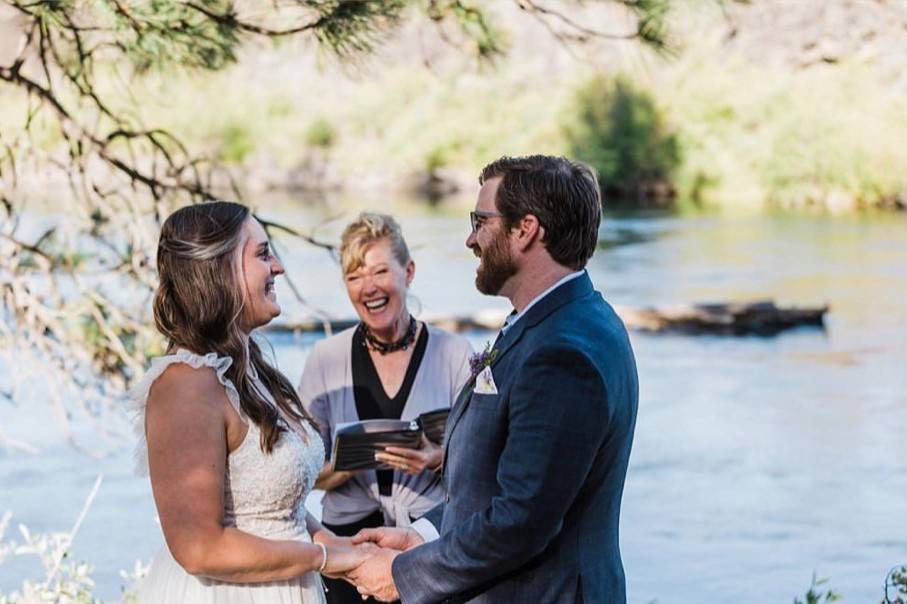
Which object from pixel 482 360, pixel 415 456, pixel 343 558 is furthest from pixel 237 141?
pixel 482 360

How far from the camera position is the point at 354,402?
4.41 m

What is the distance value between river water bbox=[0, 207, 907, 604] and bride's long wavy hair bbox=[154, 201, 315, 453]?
2.17 m

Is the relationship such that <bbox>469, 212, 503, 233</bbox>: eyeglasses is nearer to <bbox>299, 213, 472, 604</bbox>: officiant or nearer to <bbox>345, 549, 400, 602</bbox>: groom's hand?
<bbox>345, 549, 400, 602</bbox>: groom's hand

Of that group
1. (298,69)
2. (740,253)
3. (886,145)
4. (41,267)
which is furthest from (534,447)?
(298,69)

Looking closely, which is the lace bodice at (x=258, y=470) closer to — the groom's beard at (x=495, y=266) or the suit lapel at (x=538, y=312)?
the suit lapel at (x=538, y=312)

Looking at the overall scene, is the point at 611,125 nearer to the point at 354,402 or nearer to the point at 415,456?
the point at 354,402

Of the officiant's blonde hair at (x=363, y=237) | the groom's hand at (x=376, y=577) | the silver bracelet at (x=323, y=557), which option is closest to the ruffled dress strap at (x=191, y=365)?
the silver bracelet at (x=323, y=557)

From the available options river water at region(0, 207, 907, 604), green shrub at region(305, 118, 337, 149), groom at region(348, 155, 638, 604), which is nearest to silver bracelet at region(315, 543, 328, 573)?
groom at region(348, 155, 638, 604)

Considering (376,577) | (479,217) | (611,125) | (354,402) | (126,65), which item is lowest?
(611,125)

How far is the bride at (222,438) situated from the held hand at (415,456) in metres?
0.94

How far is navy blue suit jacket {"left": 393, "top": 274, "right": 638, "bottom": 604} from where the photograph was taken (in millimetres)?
2689

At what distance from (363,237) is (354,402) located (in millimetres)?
502

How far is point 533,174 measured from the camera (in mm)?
2857

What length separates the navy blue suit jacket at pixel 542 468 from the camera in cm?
269
